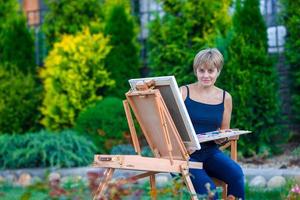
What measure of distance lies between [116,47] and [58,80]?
3.25 feet

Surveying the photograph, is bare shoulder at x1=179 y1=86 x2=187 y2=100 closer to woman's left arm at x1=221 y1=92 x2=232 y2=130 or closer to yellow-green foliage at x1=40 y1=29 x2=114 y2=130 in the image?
woman's left arm at x1=221 y1=92 x2=232 y2=130

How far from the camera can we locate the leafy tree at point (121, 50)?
1216cm

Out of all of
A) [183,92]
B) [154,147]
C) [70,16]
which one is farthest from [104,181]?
[70,16]

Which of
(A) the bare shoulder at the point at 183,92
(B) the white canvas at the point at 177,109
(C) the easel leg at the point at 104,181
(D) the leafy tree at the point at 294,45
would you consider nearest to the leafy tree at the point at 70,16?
(D) the leafy tree at the point at 294,45

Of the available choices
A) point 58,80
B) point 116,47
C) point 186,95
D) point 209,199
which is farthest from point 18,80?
point 209,199

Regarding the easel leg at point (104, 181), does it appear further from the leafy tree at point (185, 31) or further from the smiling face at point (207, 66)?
the leafy tree at point (185, 31)

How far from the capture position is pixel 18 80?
12.6m

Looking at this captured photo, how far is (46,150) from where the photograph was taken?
33.8 feet

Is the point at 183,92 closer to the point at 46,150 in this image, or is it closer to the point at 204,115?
the point at 204,115

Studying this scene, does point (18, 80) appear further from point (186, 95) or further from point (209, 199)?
point (209, 199)

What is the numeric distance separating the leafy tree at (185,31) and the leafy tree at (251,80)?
63 cm

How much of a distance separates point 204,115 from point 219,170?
0.39m

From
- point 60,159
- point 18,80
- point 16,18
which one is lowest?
point 60,159

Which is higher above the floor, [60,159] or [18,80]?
[18,80]
